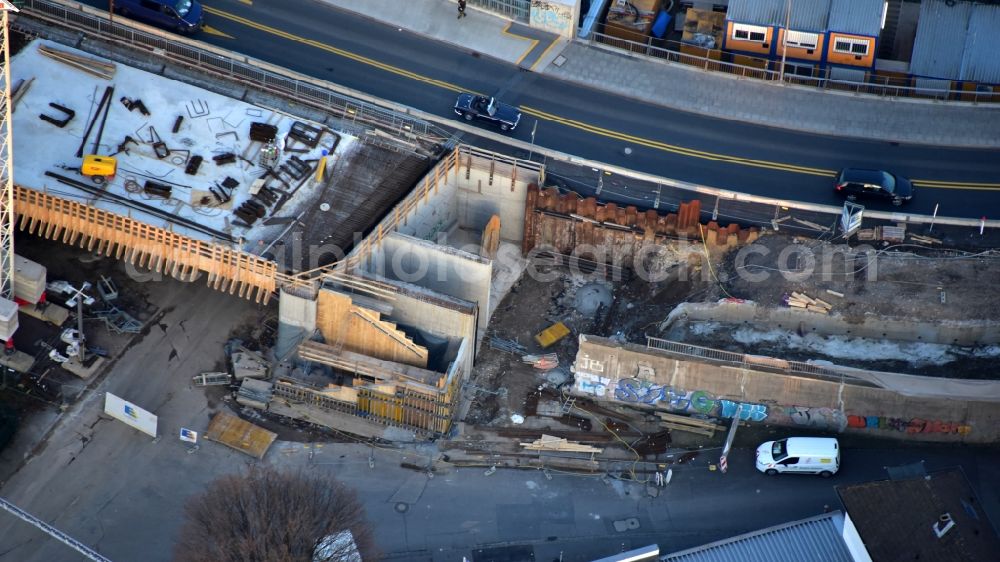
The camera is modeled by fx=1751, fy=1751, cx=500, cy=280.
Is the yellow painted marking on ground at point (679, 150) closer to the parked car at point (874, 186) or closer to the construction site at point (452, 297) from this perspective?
the parked car at point (874, 186)

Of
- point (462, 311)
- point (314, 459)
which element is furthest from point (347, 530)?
point (462, 311)

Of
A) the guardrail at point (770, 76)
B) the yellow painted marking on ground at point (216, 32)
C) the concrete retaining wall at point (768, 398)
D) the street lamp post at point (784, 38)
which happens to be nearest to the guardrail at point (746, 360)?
the concrete retaining wall at point (768, 398)

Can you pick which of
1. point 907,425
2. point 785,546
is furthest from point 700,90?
point 785,546

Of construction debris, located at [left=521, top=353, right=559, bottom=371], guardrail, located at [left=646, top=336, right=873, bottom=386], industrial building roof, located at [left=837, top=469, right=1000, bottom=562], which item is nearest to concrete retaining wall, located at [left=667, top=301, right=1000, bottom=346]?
guardrail, located at [left=646, top=336, right=873, bottom=386]

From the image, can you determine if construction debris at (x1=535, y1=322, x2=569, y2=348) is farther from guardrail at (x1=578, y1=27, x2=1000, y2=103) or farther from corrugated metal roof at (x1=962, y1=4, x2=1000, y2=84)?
corrugated metal roof at (x1=962, y1=4, x2=1000, y2=84)

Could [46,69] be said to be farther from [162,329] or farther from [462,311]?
[462,311]
